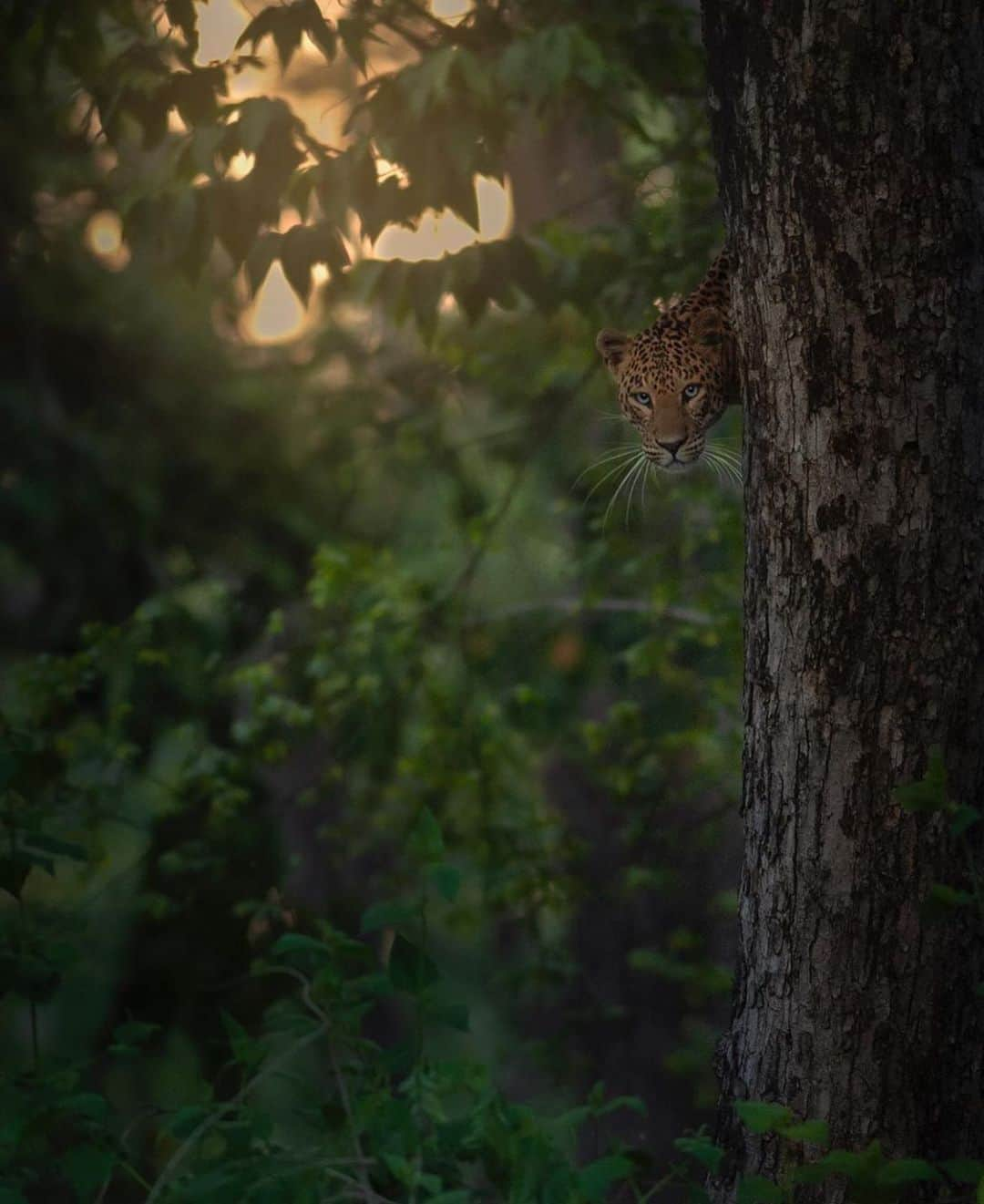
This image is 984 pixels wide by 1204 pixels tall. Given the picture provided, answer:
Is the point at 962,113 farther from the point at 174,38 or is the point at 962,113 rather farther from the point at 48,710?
the point at 48,710

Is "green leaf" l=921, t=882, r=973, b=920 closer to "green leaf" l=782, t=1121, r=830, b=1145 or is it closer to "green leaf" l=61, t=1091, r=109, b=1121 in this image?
"green leaf" l=782, t=1121, r=830, b=1145

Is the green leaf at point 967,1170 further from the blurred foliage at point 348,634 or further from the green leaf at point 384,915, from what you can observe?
the green leaf at point 384,915

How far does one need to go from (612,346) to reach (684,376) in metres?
0.54

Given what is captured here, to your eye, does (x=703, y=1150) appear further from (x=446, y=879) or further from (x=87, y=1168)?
(x=87, y=1168)

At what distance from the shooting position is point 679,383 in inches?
127

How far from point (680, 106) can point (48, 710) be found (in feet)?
10.3

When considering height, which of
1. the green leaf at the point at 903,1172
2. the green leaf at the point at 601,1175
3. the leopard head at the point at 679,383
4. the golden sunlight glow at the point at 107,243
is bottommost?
the green leaf at the point at 601,1175

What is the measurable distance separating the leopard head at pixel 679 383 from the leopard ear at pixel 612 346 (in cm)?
9

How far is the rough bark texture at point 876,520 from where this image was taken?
7.66 ft

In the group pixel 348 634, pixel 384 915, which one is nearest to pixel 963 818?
pixel 384 915

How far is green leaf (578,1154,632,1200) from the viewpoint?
79.4 inches

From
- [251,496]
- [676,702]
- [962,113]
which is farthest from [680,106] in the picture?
[251,496]

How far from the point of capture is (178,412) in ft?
25.8

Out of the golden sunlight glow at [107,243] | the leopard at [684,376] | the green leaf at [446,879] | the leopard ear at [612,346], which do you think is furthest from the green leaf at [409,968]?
the golden sunlight glow at [107,243]
